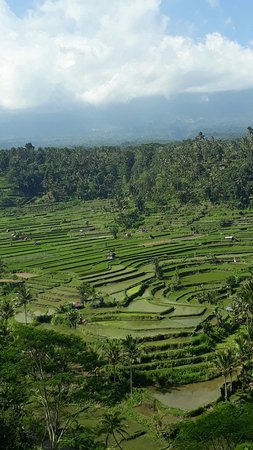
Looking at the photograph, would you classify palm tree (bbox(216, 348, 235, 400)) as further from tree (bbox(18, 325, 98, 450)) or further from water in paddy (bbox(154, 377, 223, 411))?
tree (bbox(18, 325, 98, 450))

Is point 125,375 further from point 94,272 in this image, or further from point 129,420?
point 94,272

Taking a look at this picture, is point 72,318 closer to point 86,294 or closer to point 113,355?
point 86,294

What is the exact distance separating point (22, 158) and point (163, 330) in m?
117

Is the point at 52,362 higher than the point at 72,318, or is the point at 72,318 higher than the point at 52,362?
the point at 52,362

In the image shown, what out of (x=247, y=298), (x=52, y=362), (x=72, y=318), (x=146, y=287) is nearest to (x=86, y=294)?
(x=72, y=318)

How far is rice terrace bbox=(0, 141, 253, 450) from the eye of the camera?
111 ft

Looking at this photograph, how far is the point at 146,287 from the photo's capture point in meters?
56.6

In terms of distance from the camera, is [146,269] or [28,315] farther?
[146,269]

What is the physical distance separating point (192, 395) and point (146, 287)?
23.8 meters

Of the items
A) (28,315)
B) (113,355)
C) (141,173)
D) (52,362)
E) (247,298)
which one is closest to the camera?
(52,362)

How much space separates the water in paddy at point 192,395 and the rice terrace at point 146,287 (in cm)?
7

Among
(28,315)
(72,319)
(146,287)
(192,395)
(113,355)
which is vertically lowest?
(192,395)

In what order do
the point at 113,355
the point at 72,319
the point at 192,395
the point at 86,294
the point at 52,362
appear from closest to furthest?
1. the point at 52,362
2. the point at 192,395
3. the point at 113,355
4. the point at 72,319
5. the point at 86,294

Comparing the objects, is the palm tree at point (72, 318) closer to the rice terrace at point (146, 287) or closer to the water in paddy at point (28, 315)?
the rice terrace at point (146, 287)
